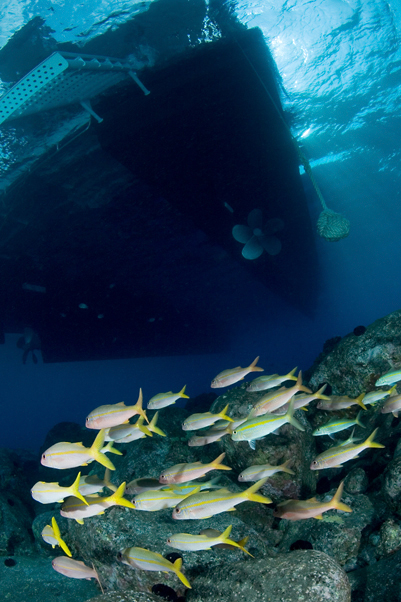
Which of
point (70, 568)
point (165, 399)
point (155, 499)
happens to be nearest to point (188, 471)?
point (155, 499)

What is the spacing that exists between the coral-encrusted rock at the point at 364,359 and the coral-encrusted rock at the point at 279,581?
188 inches

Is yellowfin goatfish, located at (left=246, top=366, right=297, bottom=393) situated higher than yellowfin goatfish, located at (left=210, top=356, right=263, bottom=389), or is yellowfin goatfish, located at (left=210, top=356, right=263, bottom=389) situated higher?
yellowfin goatfish, located at (left=210, top=356, right=263, bottom=389)

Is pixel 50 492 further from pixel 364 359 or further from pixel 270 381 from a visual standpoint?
pixel 364 359

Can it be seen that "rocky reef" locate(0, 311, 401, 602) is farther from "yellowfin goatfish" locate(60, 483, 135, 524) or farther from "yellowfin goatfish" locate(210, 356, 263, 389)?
"yellowfin goatfish" locate(210, 356, 263, 389)

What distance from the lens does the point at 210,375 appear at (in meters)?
138

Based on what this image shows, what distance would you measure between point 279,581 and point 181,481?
1618 mm

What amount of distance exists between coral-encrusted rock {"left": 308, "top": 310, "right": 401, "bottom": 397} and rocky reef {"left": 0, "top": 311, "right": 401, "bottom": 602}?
0.02 m

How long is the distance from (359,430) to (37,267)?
528 inches

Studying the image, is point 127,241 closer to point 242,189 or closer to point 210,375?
point 242,189

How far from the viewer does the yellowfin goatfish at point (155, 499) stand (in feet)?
12.5

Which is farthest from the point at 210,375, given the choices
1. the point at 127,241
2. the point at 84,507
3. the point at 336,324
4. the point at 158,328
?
the point at 84,507

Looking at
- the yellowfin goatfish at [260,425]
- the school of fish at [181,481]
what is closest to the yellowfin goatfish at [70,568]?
the school of fish at [181,481]

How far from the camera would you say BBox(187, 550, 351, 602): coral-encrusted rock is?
2.95 m

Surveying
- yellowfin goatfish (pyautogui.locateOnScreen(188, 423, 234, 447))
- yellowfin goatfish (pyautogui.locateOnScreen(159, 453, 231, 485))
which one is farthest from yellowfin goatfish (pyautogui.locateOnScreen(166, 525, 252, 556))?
yellowfin goatfish (pyautogui.locateOnScreen(188, 423, 234, 447))
